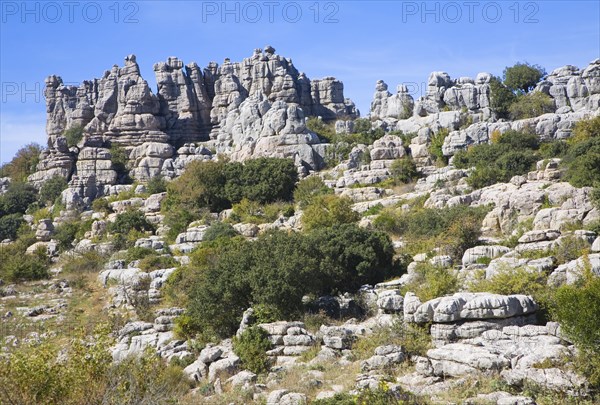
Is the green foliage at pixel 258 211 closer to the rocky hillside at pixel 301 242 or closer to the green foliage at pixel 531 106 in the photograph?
the rocky hillside at pixel 301 242

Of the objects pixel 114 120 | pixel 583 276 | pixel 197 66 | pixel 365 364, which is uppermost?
pixel 197 66

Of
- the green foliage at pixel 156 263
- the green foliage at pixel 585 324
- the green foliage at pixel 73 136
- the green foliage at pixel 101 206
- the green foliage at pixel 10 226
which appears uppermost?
the green foliage at pixel 73 136

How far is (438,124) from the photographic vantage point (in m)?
49.8

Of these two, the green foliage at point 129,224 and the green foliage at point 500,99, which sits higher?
the green foliage at point 500,99

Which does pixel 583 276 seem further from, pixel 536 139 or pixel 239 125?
pixel 239 125

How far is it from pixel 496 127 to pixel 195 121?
30290 mm

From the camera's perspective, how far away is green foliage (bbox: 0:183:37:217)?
176ft

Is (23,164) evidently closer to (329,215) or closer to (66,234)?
(66,234)

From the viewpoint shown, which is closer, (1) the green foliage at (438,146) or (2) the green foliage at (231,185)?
(2) the green foliage at (231,185)

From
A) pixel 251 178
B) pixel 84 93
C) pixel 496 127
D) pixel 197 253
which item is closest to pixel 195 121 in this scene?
pixel 84 93

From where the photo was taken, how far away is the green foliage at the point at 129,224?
41.4 metres

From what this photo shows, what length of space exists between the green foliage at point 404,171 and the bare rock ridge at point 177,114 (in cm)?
996

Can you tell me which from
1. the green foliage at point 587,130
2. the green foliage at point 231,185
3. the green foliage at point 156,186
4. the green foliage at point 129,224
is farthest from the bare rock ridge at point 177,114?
the green foliage at point 587,130

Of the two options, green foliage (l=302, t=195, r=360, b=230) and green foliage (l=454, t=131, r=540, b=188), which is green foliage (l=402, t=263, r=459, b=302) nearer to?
green foliage (l=302, t=195, r=360, b=230)
